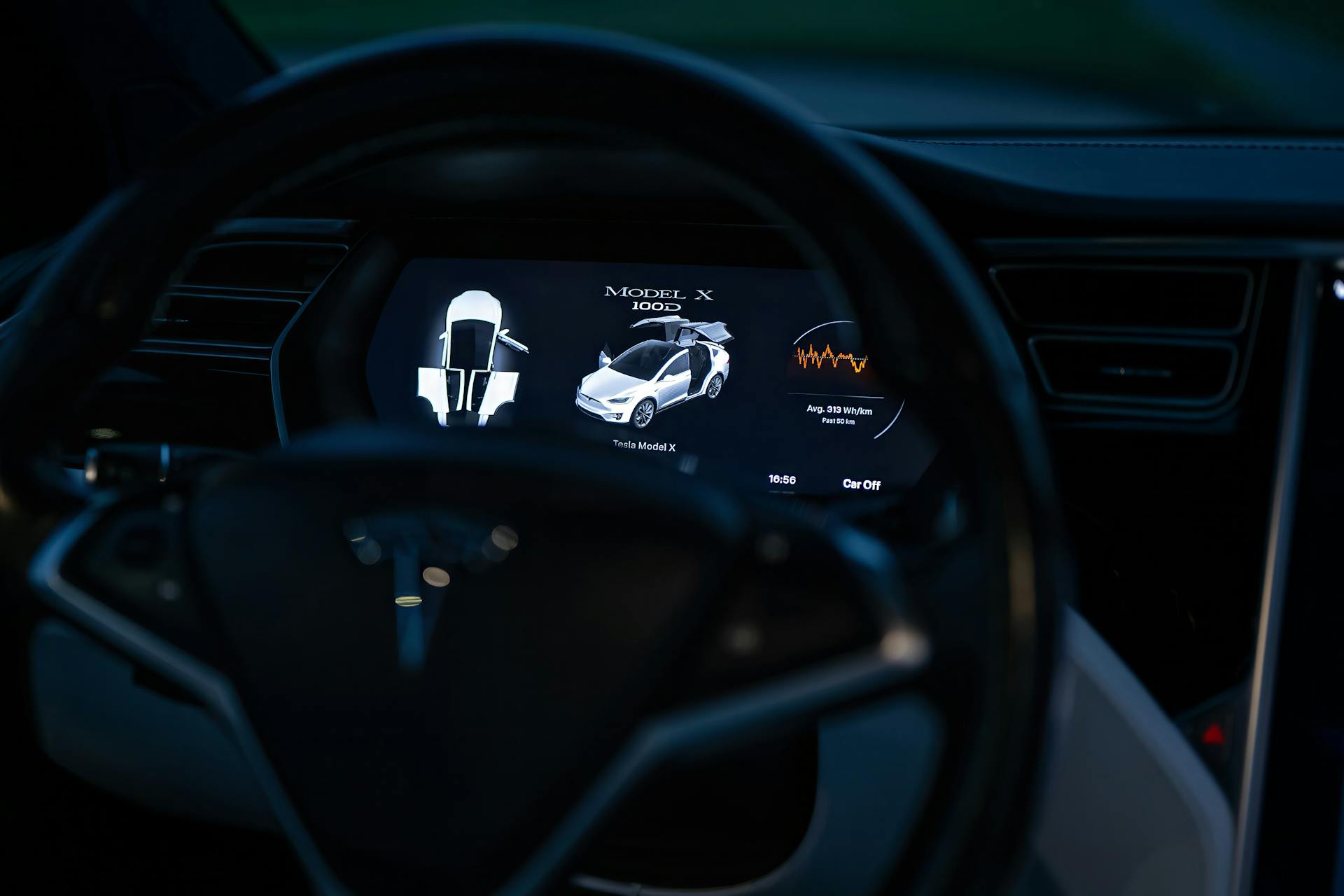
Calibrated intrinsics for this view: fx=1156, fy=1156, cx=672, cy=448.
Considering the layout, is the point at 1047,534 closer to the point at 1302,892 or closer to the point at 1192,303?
the point at 1192,303

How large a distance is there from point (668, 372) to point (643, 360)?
6 centimetres

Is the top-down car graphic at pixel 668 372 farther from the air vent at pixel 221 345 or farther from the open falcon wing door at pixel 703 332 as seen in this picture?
the air vent at pixel 221 345

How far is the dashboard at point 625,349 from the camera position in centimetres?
192

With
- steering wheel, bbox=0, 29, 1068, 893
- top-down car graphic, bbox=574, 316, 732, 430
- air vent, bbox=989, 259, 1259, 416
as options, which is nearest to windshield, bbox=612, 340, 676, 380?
top-down car graphic, bbox=574, 316, 732, 430

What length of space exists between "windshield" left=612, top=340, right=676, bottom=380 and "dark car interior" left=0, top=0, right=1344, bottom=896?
3 centimetres

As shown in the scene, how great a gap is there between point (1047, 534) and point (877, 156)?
3.63 ft

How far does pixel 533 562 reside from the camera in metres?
0.91

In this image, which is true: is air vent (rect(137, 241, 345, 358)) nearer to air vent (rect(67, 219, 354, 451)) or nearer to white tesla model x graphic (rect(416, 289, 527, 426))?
air vent (rect(67, 219, 354, 451))

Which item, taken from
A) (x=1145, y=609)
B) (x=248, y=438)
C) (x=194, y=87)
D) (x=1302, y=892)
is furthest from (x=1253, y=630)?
(x=194, y=87)

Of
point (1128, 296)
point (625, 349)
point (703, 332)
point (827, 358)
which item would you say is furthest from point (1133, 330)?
point (625, 349)

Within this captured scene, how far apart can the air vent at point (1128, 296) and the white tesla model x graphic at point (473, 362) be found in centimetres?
87

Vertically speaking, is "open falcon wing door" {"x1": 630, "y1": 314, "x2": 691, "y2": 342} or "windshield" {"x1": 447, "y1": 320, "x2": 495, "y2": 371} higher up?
"open falcon wing door" {"x1": 630, "y1": 314, "x2": 691, "y2": 342}

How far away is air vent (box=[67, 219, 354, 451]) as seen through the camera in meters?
2.13

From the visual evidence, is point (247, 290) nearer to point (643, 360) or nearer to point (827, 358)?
point (643, 360)
